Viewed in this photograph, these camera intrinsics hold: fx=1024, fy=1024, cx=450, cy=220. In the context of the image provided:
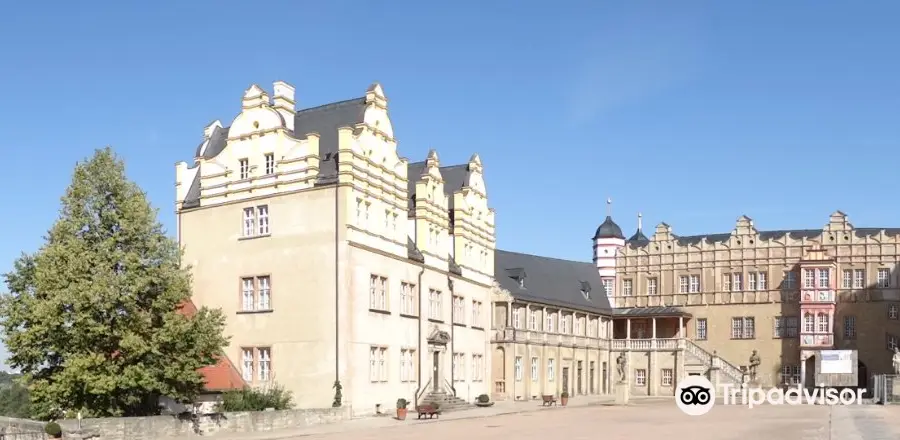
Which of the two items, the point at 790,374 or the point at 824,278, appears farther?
the point at 790,374

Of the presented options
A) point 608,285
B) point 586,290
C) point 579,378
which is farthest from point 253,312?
point 608,285

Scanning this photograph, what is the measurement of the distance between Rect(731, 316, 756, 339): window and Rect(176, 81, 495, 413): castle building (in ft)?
109

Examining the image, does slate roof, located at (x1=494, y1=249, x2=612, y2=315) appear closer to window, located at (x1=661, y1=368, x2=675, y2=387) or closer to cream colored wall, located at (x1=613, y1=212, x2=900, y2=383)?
cream colored wall, located at (x1=613, y1=212, x2=900, y2=383)

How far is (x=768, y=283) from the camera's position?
7625 centimetres

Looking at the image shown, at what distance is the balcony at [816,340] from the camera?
72250 mm

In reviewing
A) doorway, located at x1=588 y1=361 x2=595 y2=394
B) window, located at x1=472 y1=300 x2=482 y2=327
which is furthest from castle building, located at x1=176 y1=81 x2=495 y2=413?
doorway, located at x1=588 y1=361 x2=595 y2=394

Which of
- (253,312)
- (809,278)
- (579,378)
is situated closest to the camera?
(253,312)

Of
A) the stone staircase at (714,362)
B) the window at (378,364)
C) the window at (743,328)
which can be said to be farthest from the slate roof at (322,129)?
the window at (743,328)

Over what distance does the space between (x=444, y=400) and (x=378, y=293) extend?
799 cm

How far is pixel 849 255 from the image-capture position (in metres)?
74.1

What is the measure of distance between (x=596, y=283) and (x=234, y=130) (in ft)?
134

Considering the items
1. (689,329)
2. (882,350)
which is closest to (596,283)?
(689,329)

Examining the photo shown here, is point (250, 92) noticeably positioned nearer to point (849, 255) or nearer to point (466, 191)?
point (466, 191)

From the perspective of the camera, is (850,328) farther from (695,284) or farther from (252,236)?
(252,236)
